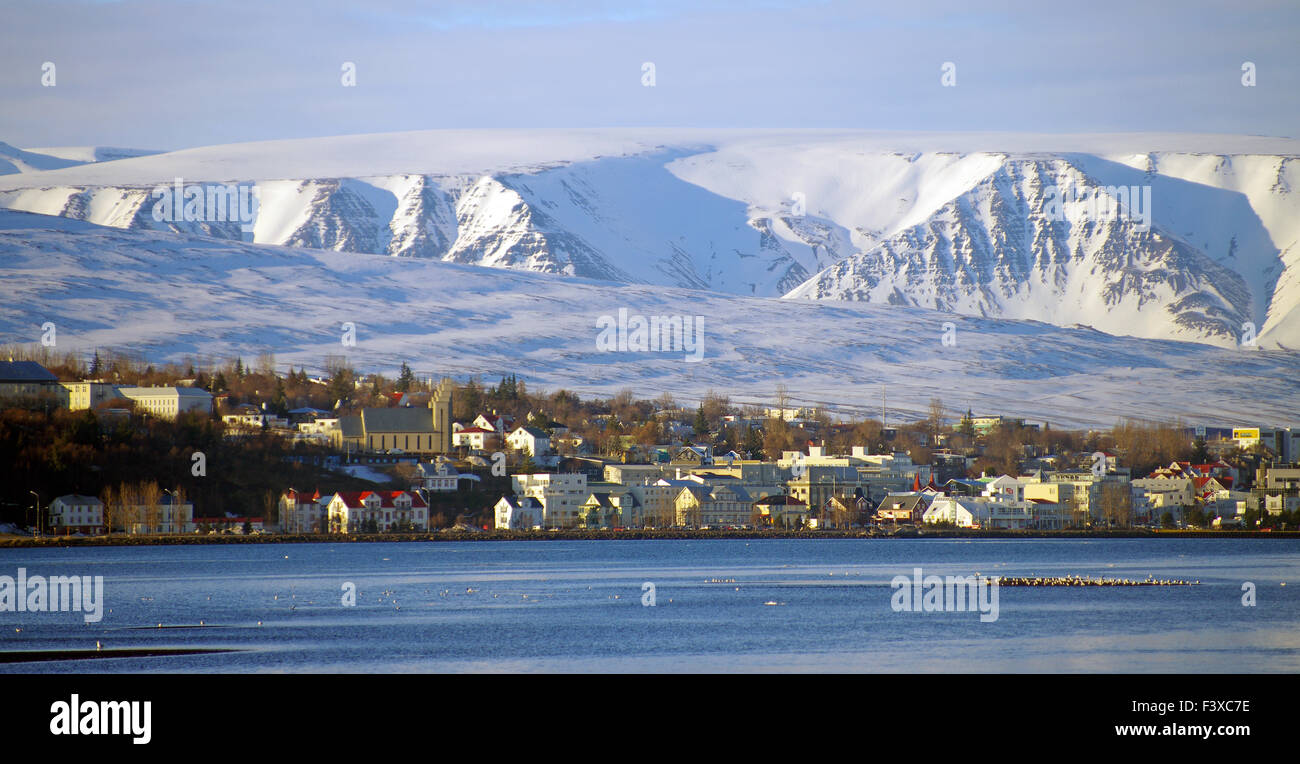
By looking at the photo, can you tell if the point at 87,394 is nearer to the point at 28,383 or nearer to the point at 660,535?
the point at 28,383

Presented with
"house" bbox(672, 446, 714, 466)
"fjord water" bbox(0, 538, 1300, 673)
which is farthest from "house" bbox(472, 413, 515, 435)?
"fjord water" bbox(0, 538, 1300, 673)

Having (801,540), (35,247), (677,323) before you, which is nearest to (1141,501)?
(801,540)

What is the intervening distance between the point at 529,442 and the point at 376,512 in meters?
18.1

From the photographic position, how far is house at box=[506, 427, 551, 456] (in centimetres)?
8881

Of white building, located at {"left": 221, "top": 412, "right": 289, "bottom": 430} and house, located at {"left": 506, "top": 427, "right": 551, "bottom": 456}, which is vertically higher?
white building, located at {"left": 221, "top": 412, "right": 289, "bottom": 430}

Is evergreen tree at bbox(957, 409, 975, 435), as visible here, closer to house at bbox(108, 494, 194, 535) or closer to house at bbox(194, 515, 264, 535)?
house at bbox(194, 515, 264, 535)

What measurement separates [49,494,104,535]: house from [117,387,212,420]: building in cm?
1854

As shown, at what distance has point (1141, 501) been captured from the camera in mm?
83312

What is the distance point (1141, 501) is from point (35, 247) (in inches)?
4925

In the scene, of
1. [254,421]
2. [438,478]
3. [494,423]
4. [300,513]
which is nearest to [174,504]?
[300,513]

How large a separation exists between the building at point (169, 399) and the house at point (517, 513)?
1918cm

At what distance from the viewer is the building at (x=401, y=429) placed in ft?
293

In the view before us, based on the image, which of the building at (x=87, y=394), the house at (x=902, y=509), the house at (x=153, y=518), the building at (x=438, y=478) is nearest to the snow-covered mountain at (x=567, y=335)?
the building at (x=87, y=394)
